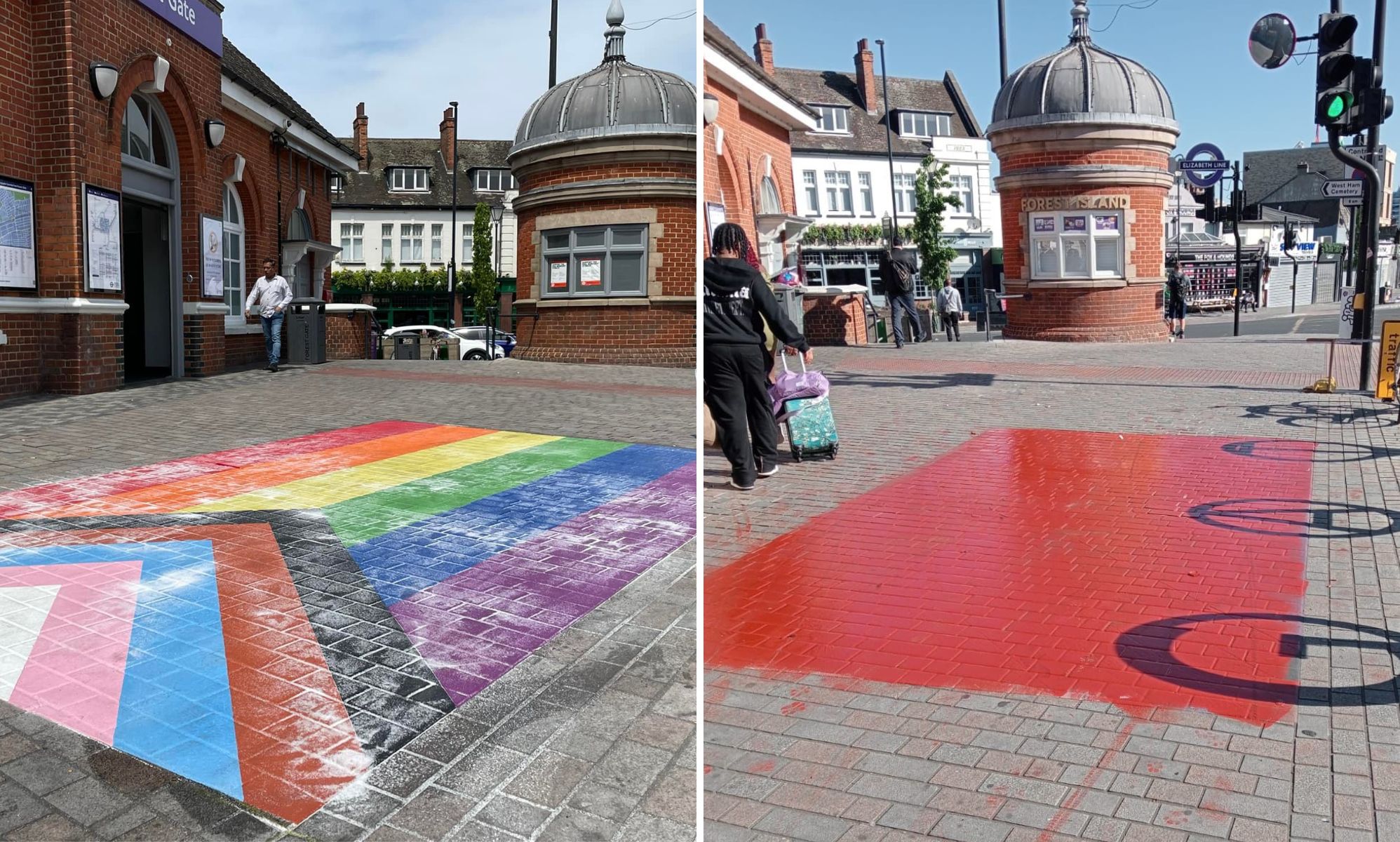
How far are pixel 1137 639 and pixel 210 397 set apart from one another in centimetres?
928

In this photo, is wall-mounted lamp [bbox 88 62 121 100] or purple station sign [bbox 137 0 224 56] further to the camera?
purple station sign [bbox 137 0 224 56]

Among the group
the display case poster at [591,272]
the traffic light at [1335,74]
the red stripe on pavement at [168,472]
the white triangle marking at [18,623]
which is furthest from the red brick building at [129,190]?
the traffic light at [1335,74]

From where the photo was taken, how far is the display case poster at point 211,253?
1317 centimetres

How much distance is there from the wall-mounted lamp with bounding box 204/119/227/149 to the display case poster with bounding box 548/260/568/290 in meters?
4.99

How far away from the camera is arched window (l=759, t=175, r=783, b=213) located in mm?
18844

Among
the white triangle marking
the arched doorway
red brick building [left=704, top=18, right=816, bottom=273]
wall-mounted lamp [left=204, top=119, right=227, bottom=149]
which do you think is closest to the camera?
the white triangle marking

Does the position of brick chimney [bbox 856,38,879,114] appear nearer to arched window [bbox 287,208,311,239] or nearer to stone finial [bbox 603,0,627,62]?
arched window [bbox 287,208,311,239]

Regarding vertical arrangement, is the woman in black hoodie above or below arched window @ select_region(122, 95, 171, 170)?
below

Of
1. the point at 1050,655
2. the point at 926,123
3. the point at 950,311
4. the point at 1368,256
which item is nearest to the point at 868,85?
the point at 926,123

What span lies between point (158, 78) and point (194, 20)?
4.76 ft

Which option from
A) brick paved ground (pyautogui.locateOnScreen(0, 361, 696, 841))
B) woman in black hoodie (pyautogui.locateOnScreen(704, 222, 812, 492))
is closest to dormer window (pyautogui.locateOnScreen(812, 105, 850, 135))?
brick paved ground (pyautogui.locateOnScreen(0, 361, 696, 841))

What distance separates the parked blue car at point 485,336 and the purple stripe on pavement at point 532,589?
8.69 metres

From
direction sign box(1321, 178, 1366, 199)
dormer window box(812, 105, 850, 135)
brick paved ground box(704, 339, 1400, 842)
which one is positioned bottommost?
brick paved ground box(704, 339, 1400, 842)

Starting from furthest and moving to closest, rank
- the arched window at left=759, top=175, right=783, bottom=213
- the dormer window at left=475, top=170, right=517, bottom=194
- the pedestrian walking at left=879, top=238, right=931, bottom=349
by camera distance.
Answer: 1. the arched window at left=759, top=175, right=783, bottom=213
2. the pedestrian walking at left=879, top=238, right=931, bottom=349
3. the dormer window at left=475, top=170, right=517, bottom=194
